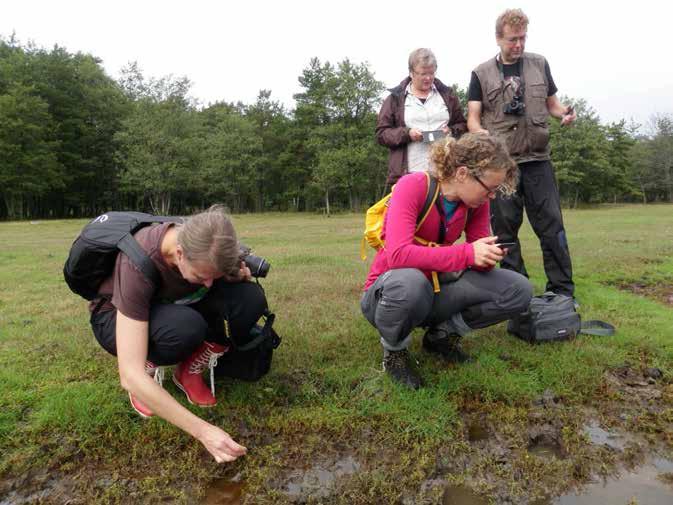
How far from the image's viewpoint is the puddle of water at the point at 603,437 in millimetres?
2742

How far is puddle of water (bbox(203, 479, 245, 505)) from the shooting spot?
7.77 feet

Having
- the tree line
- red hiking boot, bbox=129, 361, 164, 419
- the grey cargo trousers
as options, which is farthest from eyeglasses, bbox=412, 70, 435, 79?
the tree line

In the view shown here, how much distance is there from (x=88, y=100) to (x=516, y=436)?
56.2 meters

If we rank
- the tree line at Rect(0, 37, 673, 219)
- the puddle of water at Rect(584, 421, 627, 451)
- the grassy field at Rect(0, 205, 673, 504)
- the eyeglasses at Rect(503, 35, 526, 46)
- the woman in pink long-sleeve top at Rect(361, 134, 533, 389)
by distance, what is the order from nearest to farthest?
the grassy field at Rect(0, 205, 673, 504), the puddle of water at Rect(584, 421, 627, 451), the woman in pink long-sleeve top at Rect(361, 134, 533, 389), the eyeglasses at Rect(503, 35, 526, 46), the tree line at Rect(0, 37, 673, 219)

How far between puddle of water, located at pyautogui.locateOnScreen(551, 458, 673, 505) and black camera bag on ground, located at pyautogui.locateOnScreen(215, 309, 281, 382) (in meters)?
1.93

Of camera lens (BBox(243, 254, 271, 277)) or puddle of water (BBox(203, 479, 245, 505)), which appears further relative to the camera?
camera lens (BBox(243, 254, 271, 277))

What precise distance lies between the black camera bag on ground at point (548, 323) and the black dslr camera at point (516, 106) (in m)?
1.97

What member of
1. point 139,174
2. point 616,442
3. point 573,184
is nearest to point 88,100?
point 139,174

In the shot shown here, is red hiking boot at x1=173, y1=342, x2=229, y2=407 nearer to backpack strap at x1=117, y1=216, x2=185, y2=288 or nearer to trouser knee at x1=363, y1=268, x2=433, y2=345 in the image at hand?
backpack strap at x1=117, y1=216, x2=185, y2=288

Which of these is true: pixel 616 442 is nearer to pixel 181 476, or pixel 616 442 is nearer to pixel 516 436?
pixel 516 436

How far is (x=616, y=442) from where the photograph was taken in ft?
9.09

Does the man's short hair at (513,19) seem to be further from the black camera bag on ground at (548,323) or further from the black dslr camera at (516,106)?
the black camera bag on ground at (548,323)

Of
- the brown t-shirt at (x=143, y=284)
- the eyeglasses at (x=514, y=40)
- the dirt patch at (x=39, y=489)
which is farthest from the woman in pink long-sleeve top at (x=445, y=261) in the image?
the eyeglasses at (x=514, y=40)

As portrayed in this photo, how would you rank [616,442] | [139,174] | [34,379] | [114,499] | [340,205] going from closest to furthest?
[114,499] < [616,442] < [34,379] < [139,174] < [340,205]
